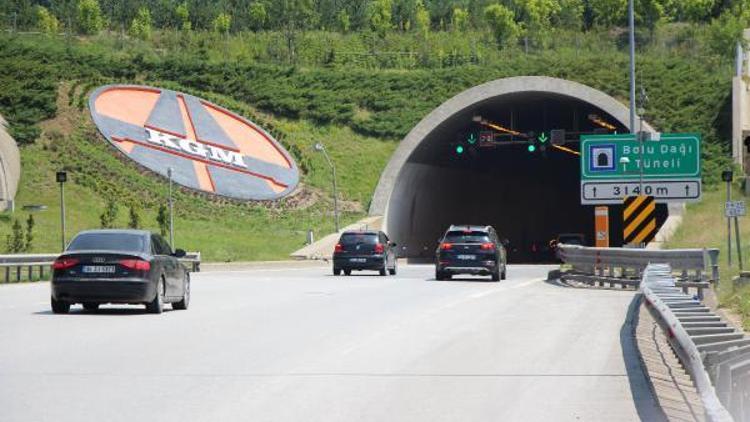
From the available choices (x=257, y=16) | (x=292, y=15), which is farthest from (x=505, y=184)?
(x=257, y=16)

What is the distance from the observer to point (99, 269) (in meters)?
22.1

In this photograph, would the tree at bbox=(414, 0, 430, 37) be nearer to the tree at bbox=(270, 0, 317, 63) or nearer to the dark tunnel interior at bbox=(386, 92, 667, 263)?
the tree at bbox=(270, 0, 317, 63)

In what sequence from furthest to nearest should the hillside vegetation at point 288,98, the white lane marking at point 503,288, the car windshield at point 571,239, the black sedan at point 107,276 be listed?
the car windshield at point 571,239 → the hillside vegetation at point 288,98 → the white lane marking at point 503,288 → the black sedan at point 107,276

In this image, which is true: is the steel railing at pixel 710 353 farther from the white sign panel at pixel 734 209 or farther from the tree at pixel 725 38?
the tree at pixel 725 38

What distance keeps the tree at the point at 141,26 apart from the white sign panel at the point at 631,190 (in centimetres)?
6782

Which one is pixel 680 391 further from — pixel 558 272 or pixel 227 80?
pixel 227 80

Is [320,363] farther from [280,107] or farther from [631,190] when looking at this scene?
[280,107]

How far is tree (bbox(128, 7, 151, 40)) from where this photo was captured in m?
109

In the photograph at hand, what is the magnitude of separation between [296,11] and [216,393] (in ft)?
347

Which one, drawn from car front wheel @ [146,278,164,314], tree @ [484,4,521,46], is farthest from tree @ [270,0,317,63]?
car front wheel @ [146,278,164,314]

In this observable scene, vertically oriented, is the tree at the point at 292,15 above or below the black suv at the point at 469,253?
above

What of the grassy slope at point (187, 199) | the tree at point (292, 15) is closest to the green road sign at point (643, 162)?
Answer: the grassy slope at point (187, 199)

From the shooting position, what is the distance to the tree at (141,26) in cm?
10899

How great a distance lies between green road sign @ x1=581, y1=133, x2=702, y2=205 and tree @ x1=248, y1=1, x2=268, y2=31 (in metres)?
88.2
